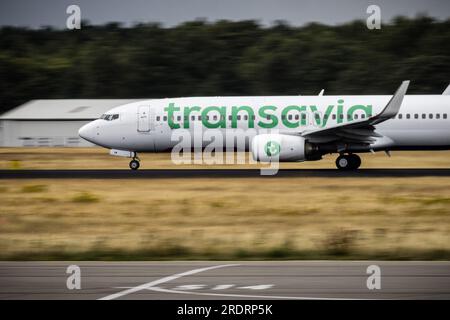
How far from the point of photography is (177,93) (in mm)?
83750

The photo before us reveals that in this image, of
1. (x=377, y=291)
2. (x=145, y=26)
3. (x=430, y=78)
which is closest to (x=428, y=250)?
(x=377, y=291)

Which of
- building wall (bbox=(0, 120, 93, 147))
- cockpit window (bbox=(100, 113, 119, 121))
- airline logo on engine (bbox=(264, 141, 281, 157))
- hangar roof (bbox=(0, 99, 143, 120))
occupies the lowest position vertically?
airline logo on engine (bbox=(264, 141, 281, 157))

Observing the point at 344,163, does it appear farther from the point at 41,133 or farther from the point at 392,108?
the point at 41,133

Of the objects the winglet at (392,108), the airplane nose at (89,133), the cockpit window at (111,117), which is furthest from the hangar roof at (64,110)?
the winglet at (392,108)

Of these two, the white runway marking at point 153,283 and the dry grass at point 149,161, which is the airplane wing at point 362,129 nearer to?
the dry grass at point 149,161

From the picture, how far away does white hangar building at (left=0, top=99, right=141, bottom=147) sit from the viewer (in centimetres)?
6519

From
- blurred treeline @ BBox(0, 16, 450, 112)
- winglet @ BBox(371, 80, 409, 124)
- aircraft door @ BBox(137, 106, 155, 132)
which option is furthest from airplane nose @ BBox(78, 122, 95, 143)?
blurred treeline @ BBox(0, 16, 450, 112)

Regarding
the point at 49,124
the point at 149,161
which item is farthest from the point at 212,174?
the point at 49,124

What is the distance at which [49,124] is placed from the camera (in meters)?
65.9

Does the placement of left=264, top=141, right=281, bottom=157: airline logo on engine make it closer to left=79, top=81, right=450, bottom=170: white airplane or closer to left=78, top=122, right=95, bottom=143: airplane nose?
left=79, top=81, right=450, bottom=170: white airplane

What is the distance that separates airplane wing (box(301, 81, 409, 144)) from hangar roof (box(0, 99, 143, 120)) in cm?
3419

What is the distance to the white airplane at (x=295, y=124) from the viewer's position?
1252 inches

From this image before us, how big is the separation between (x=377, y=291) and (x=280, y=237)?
669 centimetres
